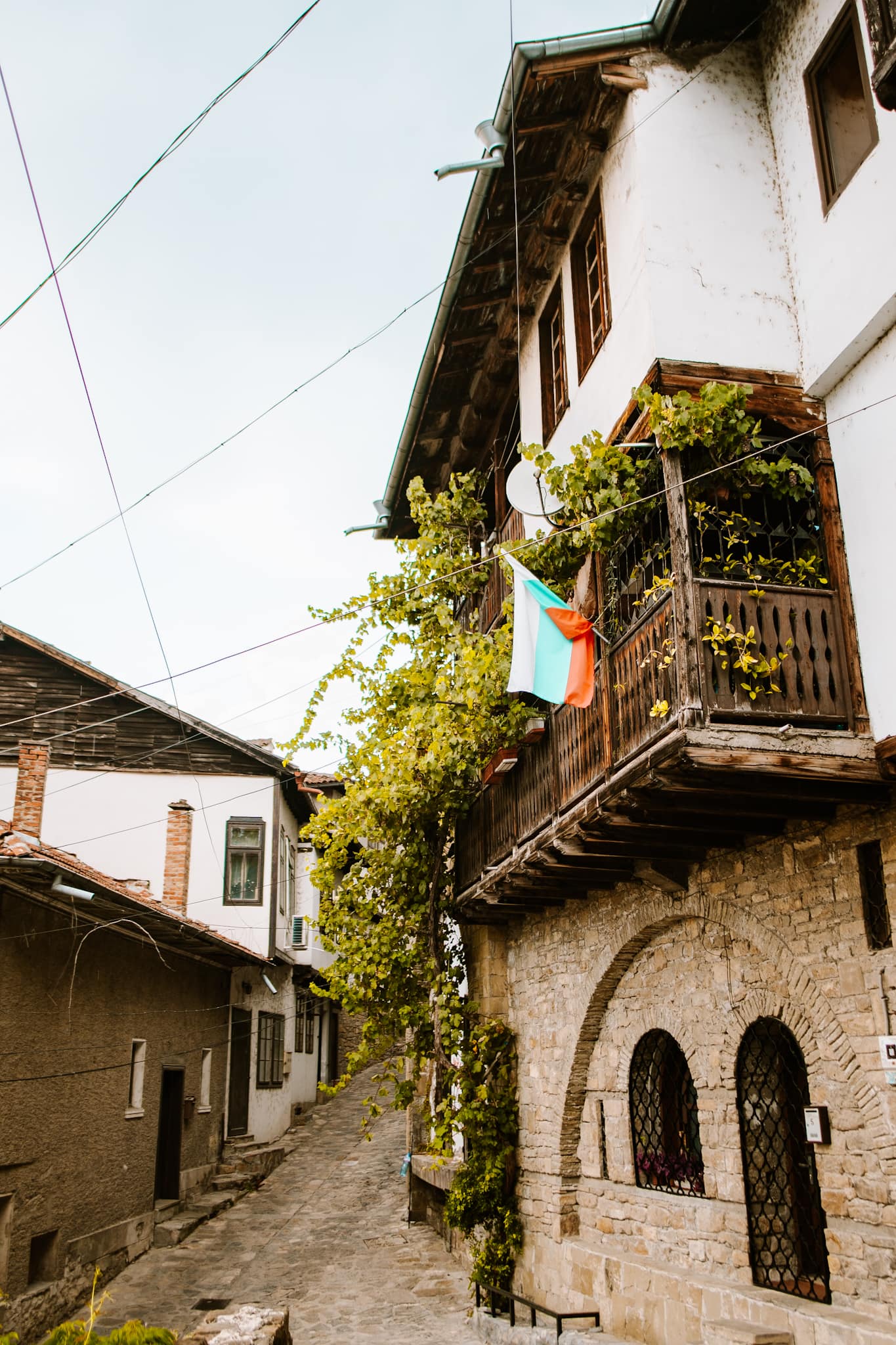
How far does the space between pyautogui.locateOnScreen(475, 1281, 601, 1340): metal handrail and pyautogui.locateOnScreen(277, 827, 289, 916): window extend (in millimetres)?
10259

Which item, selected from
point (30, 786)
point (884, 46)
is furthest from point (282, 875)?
point (884, 46)

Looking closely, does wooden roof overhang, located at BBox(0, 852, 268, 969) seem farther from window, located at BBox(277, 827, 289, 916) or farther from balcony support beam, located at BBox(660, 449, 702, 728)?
balcony support beam, located at BBox(660, 449, 702, 728)

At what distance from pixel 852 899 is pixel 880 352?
327 centimetres

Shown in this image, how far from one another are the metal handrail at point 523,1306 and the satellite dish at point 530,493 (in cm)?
622

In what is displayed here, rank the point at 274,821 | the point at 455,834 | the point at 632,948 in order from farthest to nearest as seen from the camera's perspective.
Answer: the point at 274,821, the point at 455,834, the point at 632,948

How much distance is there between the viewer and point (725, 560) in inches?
276

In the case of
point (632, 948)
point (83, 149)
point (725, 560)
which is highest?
→ point (83, 149)

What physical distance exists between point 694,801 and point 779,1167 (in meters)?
2.60

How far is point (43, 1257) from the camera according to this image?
410 inches

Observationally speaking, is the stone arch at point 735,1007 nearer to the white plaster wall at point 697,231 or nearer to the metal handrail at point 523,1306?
the metal handrail at point 523,1306

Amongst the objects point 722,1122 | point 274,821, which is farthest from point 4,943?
point 274,821

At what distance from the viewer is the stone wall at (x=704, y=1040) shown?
591 centimetres

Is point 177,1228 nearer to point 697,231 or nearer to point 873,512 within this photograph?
point 873,512

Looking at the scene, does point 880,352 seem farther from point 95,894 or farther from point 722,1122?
point 95,894
